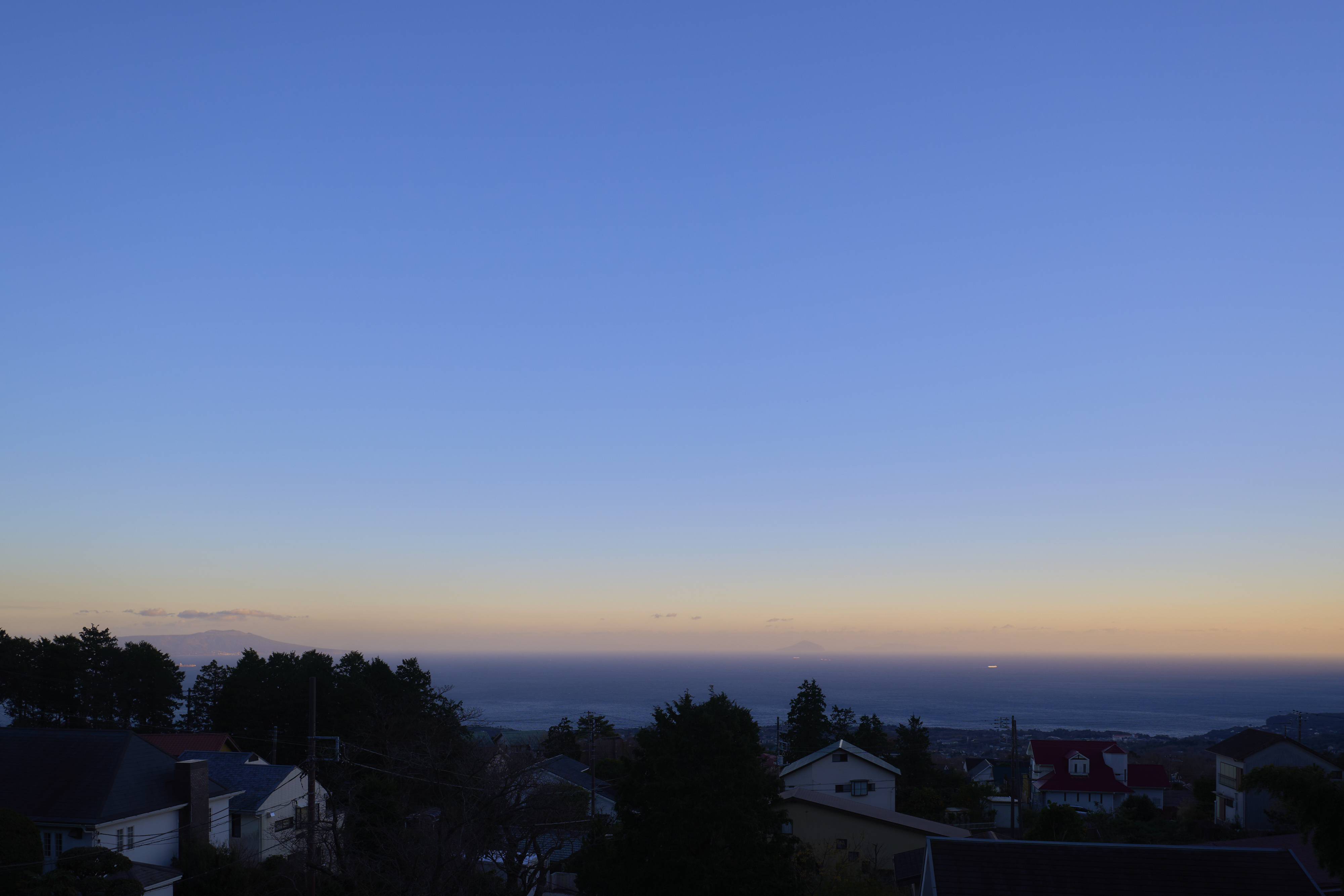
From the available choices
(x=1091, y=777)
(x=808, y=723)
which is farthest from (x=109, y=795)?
(x=1091, y=777)

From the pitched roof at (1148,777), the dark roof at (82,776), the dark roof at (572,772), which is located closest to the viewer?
the dark roof at (82,776)

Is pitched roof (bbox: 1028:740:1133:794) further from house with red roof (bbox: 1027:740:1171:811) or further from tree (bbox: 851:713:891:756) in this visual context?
tree (bbox: 851:713:891:756)

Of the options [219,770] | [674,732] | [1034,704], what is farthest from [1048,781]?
[1034,704]

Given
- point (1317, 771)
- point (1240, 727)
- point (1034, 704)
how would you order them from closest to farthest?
point (1317, 771) < point (1240, 727) < point (1034, 704)

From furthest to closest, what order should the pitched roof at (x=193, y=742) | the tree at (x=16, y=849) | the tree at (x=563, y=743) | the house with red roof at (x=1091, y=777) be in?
the tree at (x=563, y=743)
the house with red roof at (x=1091, y=777)
the pitched roof at (x=193, y=742)
the tree at (x=16, y=849)

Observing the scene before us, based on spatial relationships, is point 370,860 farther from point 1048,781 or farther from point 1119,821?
point 1048,781

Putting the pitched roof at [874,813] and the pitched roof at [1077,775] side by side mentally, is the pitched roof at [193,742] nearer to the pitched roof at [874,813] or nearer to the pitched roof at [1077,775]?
the pitched roof at [874,813]

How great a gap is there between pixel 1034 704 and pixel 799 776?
16447 centimetres

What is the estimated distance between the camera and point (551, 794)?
27.7 meters

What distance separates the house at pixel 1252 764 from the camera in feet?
124

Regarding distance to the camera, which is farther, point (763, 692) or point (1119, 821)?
point (763, 692)

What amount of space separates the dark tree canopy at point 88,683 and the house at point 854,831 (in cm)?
4231

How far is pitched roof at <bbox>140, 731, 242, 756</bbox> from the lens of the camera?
4159 cm

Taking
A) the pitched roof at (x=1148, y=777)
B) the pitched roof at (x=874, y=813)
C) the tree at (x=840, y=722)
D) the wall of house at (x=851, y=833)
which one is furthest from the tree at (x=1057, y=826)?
the tree at (x=840, y=722)
